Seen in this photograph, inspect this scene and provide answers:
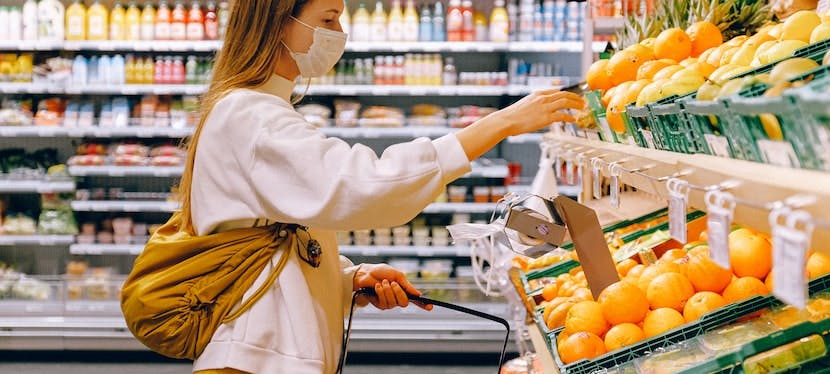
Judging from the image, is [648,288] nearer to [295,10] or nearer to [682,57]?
[682,57]

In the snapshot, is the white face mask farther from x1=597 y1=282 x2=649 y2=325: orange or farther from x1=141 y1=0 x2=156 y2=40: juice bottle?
x1=141 y1=0 x2=156 y2=40: juice bottle

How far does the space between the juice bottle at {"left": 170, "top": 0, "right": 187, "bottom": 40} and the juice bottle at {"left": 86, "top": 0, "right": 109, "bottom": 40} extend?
16.5 inches

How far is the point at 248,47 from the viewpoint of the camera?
1778mm

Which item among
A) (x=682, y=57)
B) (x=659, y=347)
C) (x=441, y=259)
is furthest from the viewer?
(x=441, y=259)

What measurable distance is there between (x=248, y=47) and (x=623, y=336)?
2.99 feet

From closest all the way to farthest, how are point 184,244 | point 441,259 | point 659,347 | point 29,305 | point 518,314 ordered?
point 659,347
point 184,244
point 518,314
point 29,305
point 441,259

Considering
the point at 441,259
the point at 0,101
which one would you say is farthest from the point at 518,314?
the point at 0,101

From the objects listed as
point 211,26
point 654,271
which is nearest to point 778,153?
point 654,271

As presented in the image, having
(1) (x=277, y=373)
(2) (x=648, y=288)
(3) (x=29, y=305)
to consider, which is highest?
(2) (x=648, y=288)

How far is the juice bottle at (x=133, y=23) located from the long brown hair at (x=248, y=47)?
401 centimetres

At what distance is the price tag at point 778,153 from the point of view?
3.06 feet

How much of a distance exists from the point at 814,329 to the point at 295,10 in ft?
3.63

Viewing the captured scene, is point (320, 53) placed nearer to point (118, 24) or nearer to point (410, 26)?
point (410, 26)

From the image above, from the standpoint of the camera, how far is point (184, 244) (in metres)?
1.69
